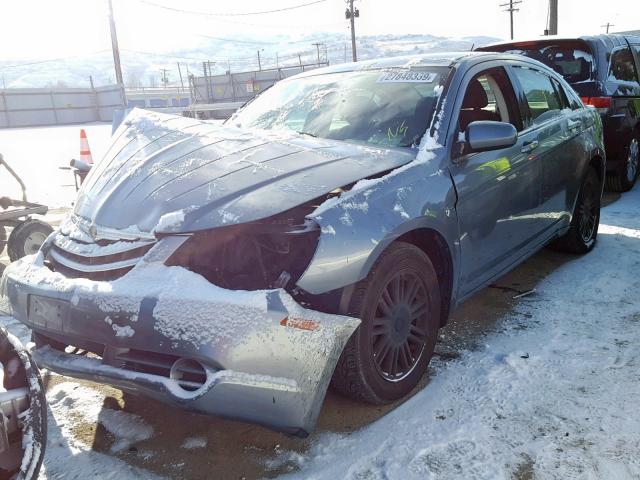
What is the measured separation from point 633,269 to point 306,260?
10.9ft

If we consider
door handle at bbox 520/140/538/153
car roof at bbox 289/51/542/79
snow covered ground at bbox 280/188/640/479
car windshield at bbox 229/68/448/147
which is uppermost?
car roof at bbox 289/51/542/79

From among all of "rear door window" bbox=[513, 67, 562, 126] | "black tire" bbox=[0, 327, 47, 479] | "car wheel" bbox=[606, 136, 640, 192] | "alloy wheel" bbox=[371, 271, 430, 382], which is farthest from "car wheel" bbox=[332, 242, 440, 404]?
"car wheel" bbox=[606, 136, 640, 192]

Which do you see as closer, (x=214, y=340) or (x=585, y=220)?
(x=214, y=340)

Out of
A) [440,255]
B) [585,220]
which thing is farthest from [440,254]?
[585,220]

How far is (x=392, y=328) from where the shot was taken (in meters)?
2.68

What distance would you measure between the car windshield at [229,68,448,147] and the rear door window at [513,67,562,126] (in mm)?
908

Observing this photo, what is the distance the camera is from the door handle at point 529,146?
12.1 ft

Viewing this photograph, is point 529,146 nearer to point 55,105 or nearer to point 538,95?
point 538,95

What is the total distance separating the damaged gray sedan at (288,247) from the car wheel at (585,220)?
51.0 inches

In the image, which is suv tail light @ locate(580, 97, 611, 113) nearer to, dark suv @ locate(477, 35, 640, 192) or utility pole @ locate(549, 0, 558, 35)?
dark suv @ locate(477, 35, 640, 192)

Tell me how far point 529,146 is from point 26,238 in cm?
422

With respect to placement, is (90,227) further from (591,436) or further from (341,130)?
(591,436)

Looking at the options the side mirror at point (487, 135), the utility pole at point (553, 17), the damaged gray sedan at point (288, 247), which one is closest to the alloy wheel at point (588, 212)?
the damaged gray sedan at point (288, 247)

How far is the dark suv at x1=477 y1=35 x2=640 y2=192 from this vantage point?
6938mm
